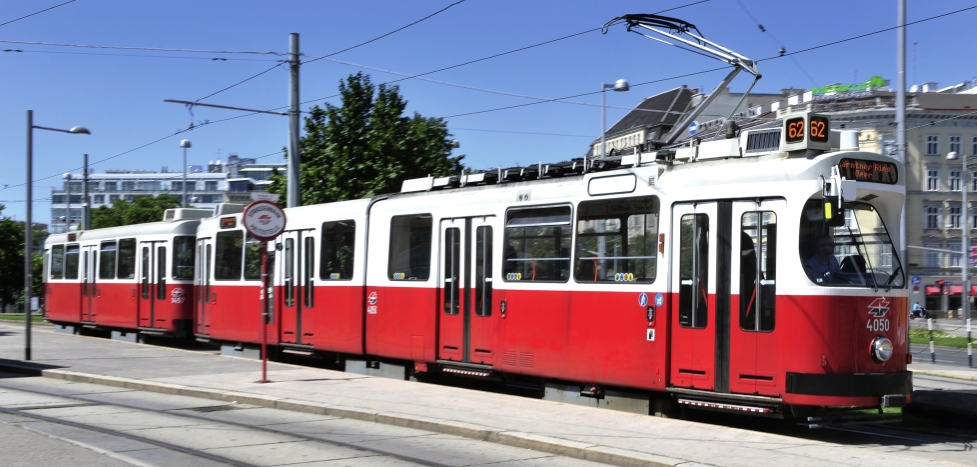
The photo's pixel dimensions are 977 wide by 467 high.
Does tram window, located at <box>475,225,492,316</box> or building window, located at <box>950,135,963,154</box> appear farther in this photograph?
building window, located at <box>950,135,963,154</box>

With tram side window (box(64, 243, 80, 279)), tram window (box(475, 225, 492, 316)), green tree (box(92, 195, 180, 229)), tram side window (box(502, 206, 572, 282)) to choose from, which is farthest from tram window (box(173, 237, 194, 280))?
green tree (box(92, 195, 180, 229))

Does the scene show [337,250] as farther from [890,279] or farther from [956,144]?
[956,144]

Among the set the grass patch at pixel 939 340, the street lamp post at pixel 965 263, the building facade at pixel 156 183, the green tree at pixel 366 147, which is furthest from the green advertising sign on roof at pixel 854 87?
the building facade at pixel 156 183

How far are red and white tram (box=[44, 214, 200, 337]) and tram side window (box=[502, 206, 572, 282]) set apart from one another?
12.9m

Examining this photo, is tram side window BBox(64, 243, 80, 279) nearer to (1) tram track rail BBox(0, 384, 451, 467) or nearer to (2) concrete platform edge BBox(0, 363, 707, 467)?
(2) concrete platform edge BBox(0, 363, 707, 467)

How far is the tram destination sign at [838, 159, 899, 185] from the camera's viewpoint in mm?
10766

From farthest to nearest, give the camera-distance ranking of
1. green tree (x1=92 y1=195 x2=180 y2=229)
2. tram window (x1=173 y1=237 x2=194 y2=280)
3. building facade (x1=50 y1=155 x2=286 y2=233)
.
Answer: building facade (x1=50 y1=155 x2=286 y2=233), green tree (x1=92 y1=195 x2=180 y2=229), tram window (x1=173 y1=237 x2=194 y2=280)

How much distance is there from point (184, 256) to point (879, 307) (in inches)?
716

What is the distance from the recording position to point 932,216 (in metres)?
71.9

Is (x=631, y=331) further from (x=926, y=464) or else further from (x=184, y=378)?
(x=184, y=378)

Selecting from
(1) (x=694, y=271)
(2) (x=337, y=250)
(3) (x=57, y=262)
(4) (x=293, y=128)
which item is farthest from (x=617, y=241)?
(3) (x=57, y=262)

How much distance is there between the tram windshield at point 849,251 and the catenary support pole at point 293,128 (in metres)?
15.1

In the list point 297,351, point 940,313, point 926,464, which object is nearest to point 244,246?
point 297,351

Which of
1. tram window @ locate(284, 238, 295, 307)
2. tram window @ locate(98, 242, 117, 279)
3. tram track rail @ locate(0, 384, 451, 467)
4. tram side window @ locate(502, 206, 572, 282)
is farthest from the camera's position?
tram window @ locate(98, 242, 117, 279)
